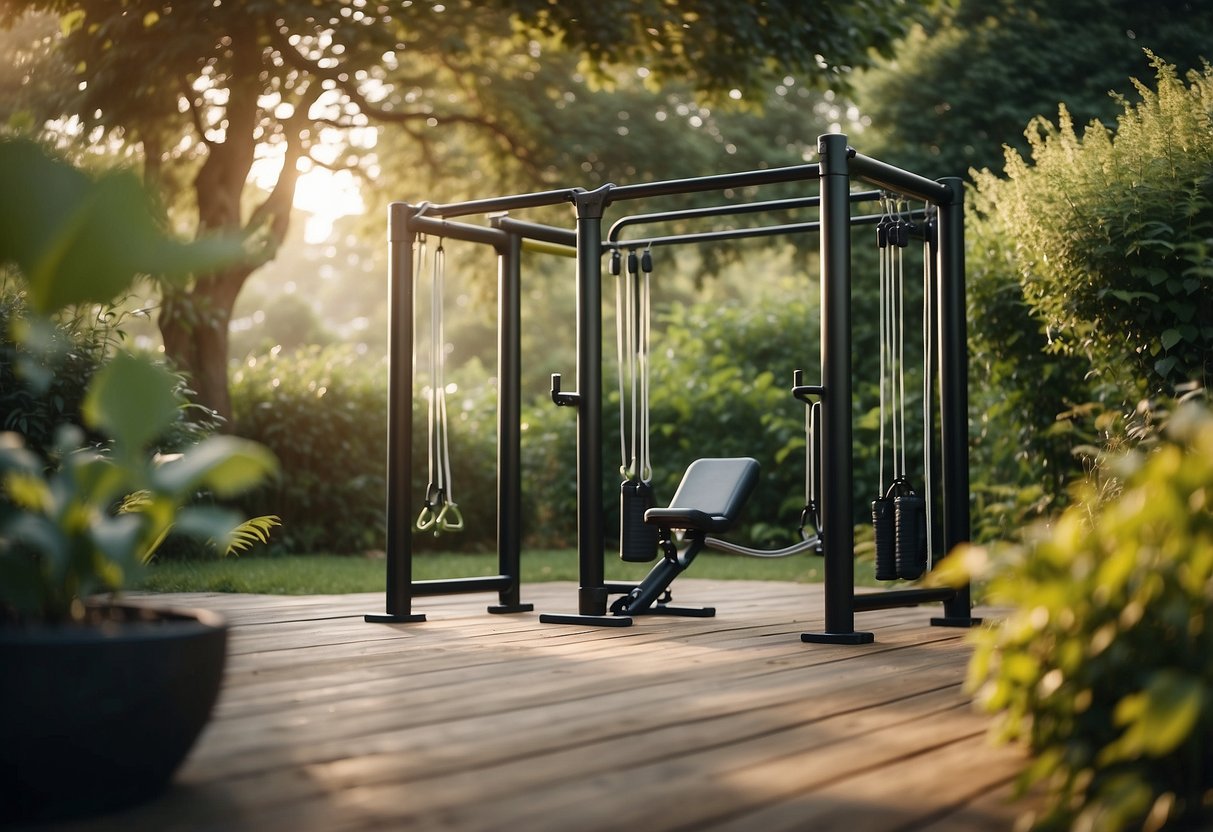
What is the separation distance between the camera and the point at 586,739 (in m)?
2.30

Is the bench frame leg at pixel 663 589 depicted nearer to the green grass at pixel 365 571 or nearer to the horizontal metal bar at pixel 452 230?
the horizontal metal bar at pixel 452 230

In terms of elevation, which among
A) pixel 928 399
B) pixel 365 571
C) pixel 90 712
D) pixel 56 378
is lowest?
pixel 365 571

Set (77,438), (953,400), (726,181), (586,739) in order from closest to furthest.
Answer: (77,438), (586,739), (726,181), (953,400)

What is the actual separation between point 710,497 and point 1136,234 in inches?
68.7

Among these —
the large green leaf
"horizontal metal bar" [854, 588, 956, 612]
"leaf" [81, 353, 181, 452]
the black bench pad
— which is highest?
the large green leaf

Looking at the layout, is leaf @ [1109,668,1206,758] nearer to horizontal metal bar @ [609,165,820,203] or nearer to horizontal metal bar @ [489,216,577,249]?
horizontal metal bar @ [609,165,820,203]

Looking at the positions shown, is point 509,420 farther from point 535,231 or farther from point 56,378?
point 56,378

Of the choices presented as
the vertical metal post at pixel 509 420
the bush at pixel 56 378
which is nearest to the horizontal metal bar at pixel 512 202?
the vertical metal post at pixel 509 420

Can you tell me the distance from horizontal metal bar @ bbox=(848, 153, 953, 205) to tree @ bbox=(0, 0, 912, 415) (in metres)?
4.30

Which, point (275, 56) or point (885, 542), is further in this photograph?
point (275, 56)

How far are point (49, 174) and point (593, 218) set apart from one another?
2.76 m

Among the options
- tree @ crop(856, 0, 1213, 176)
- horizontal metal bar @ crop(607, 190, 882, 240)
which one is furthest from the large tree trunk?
tree @ crop(856, 0, 1213, 176)

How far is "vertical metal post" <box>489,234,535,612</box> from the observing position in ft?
16.2

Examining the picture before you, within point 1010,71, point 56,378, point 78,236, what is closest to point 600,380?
point 78,236
